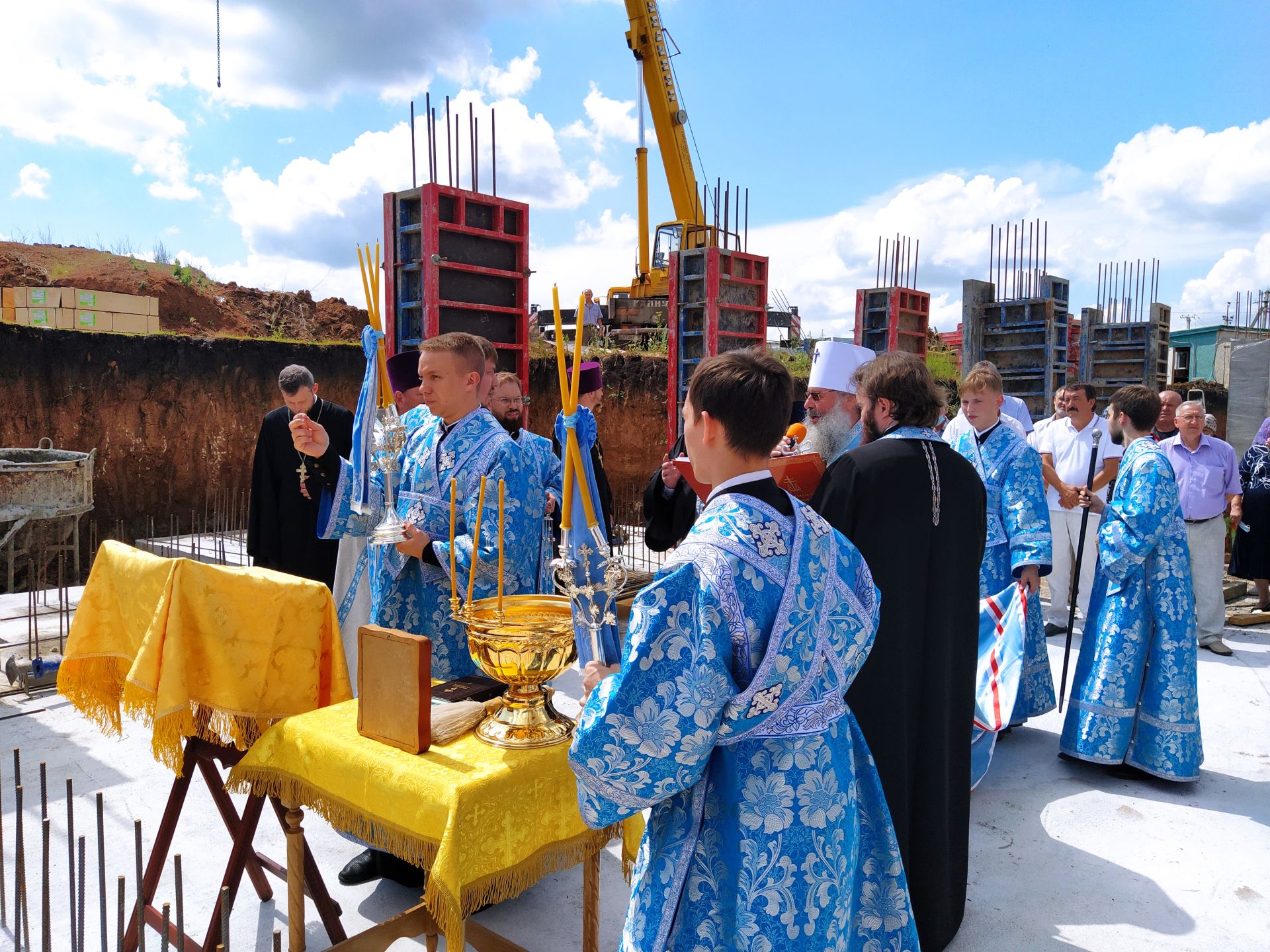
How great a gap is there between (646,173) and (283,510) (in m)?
16.3

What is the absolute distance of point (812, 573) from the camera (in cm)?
174

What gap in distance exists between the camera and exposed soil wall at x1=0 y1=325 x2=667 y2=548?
1171 centimetres

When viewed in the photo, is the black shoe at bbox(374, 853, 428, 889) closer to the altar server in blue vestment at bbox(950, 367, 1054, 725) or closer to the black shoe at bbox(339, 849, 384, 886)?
the black shoe at bbox(339, 849, 384, 886)

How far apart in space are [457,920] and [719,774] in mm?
712

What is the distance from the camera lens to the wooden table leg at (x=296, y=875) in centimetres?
247

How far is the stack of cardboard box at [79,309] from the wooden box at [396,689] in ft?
46.0

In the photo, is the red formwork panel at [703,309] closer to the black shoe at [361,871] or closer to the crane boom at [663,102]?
the black shoe at [361,871]

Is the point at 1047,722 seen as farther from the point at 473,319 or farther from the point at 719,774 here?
the point at 473,319

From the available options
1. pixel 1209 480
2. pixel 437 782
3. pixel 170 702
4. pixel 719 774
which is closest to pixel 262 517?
pixel 170 702

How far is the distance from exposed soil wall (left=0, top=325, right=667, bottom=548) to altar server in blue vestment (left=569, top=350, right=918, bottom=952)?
40.4ft

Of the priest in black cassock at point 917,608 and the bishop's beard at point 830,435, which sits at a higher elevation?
the bishop's beard at point 830,435

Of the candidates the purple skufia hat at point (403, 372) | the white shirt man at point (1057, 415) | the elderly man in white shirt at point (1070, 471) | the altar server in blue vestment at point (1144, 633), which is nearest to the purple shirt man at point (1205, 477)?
the elderly man in white shirt at point (1070, 471)

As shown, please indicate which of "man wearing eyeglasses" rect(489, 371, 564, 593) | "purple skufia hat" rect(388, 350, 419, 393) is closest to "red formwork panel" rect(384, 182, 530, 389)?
"man wearing eyeglasses" rect(489, 371, 564, 593)

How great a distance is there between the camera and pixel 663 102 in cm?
1908
